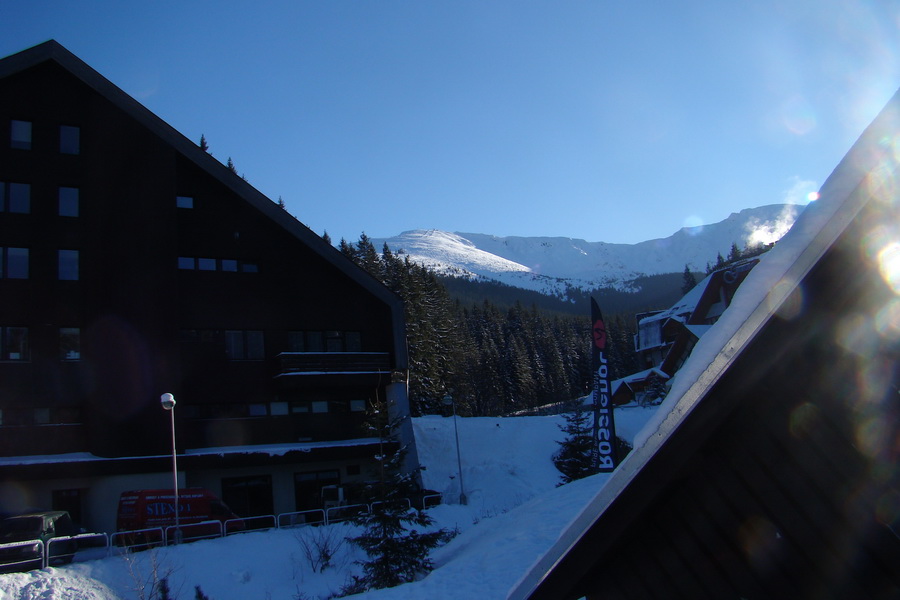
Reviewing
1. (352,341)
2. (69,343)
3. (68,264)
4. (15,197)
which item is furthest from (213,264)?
(15,197)

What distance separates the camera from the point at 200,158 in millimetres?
32844

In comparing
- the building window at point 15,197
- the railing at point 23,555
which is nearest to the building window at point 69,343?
the building window at point 15,197

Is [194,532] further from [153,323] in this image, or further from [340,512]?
[153,323]

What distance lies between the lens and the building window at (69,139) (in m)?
30.9

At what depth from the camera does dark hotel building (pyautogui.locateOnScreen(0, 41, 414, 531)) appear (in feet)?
92.9

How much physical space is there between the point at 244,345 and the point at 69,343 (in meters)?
7.19

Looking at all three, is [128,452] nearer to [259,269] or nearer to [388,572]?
[259,269]

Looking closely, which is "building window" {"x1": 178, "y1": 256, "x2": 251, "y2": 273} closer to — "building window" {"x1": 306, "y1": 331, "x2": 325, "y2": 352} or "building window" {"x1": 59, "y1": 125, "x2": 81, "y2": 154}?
"building window" {"x1": 306, "y1": 331, "x2": 325, "y2": 352}

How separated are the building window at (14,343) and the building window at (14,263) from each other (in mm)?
2252

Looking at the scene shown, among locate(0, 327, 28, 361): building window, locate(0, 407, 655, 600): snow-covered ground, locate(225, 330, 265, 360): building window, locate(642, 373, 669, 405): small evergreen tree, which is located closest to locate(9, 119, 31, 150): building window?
locate(0, 327, 28, 361): building window

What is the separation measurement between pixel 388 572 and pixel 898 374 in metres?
14.2

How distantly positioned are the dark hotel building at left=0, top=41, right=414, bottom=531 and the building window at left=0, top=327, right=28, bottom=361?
0.05 m

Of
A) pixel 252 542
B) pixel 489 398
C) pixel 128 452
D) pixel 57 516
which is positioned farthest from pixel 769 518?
pixel 489 398

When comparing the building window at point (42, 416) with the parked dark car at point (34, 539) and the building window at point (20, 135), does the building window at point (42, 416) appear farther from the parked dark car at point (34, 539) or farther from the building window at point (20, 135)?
the building window at point (20, 135)
